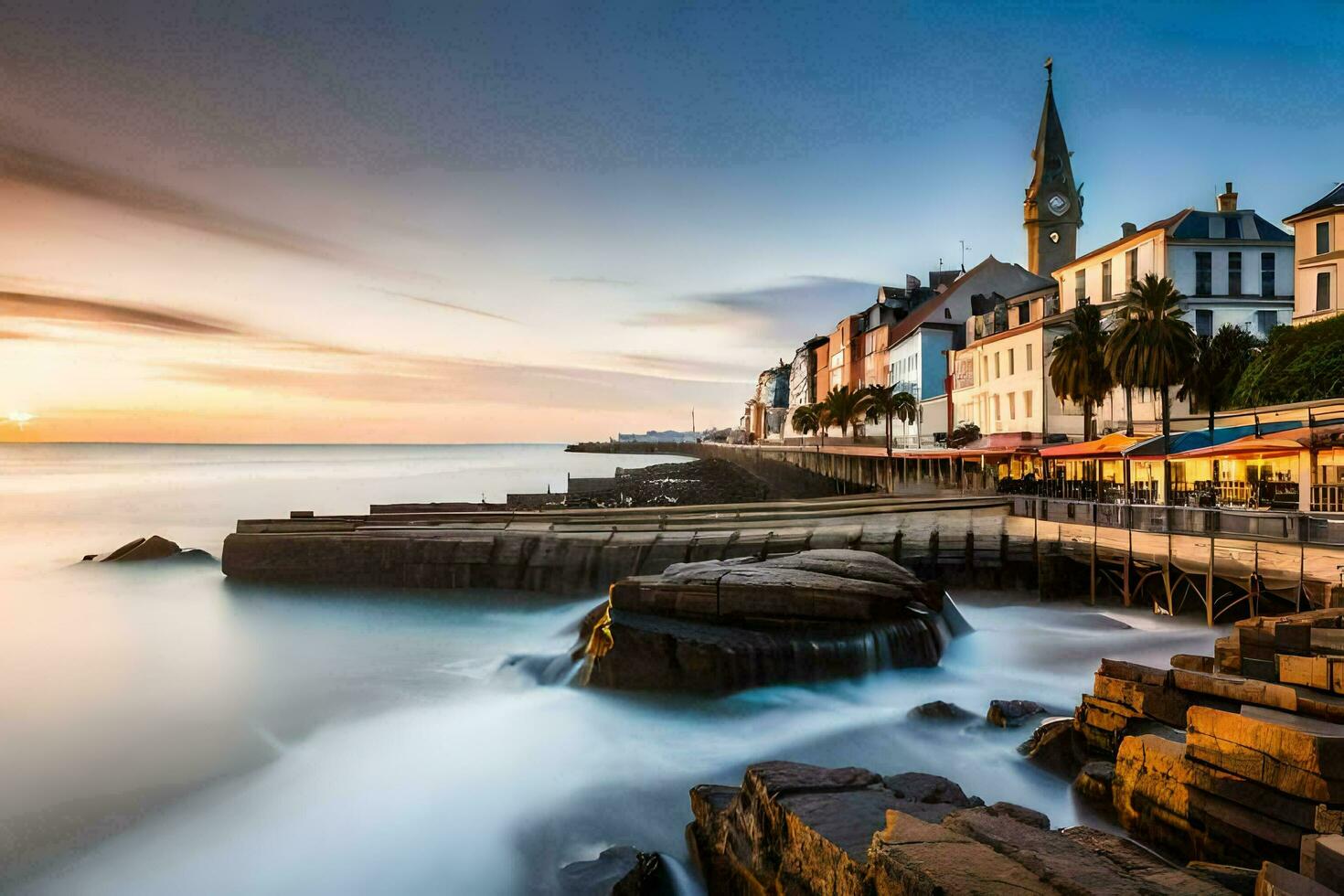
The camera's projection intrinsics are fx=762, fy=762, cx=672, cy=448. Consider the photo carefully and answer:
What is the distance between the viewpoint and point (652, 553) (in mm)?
22047

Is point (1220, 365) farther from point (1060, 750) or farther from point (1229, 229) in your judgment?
point (1060, 750)

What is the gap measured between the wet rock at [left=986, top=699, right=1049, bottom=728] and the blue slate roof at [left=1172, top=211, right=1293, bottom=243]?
39535 millimetres

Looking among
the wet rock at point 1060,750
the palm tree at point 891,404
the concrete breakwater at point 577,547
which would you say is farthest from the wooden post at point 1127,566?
the palm tree at point 891,404

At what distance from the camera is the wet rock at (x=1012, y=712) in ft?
37.2

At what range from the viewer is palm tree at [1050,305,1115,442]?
3494 centimetres

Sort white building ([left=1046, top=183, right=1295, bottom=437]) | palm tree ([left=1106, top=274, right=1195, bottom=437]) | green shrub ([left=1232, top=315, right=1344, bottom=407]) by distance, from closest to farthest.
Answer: palm tree ([left=1106, top=274, right=1195, bottom=437]) → green shrub ([left=1232, top=315, right=1344, bottom=407]) → white building ([left=1046, top=183, right=1295, bottom=437])

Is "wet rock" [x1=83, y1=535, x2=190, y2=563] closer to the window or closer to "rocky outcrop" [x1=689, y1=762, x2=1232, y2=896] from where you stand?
"rocky outcrop" [x1=689, y1=762, x2=1232, y2=896]

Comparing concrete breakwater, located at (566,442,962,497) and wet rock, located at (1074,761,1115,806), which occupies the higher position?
concrete breakwater, located at (566,442,962,497)

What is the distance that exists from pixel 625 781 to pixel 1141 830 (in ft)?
21.0

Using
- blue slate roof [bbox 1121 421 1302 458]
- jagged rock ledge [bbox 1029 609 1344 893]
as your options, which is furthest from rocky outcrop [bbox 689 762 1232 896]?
blue slate roof [bbox 1121 421 1302 458]

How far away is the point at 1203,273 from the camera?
41219 mm

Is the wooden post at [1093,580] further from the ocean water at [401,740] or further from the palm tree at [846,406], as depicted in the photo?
the palm tree at [846,406]

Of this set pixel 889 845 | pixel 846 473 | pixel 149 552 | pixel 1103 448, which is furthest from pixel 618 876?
pixel 846 473

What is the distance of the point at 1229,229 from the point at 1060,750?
44107mm
